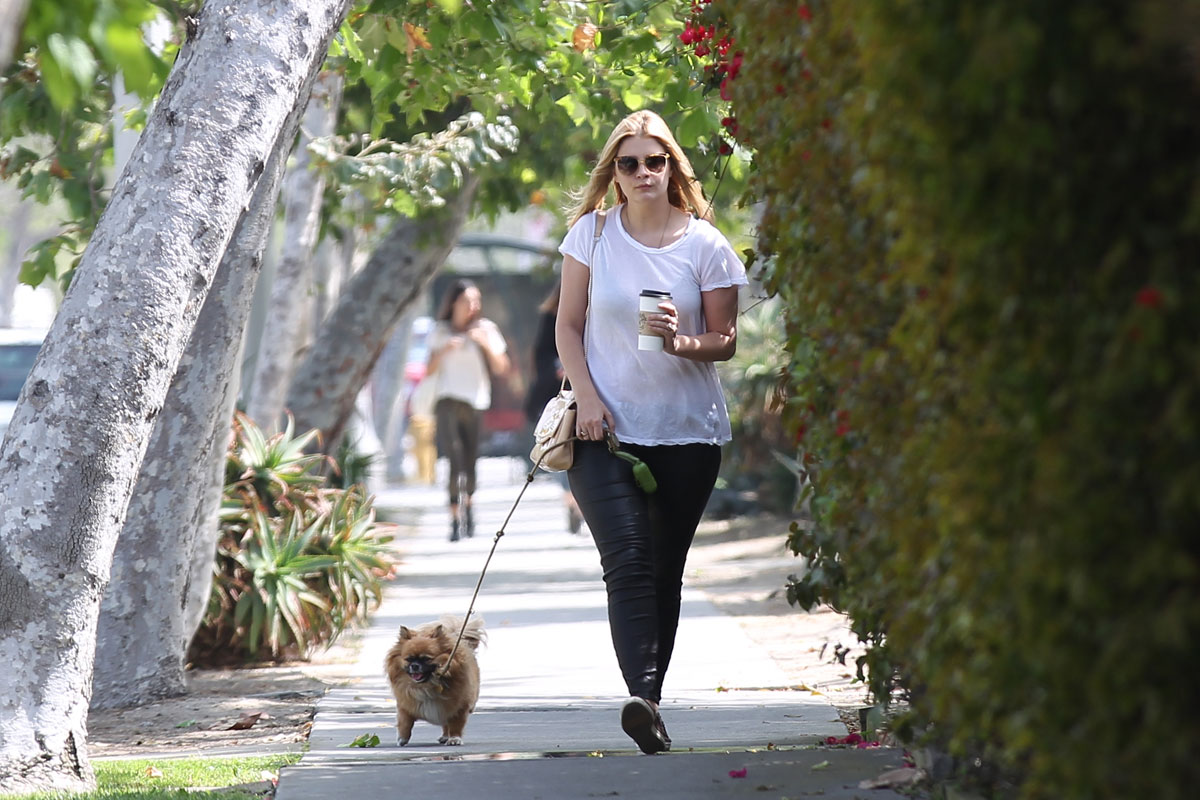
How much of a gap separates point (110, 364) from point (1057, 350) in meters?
3.69

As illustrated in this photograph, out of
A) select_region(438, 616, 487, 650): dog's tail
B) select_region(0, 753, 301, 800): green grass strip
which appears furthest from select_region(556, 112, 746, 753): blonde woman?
select_region(0, 753, 301, 800): green grass strip

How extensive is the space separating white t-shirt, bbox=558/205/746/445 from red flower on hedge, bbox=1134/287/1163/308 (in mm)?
3035

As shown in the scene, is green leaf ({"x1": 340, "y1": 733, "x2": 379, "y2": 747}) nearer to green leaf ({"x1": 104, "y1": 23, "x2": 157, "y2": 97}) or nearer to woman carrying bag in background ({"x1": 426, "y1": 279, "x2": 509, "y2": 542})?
green leaf ({"x1": 104, "y1": 23, "x2": 157, "y2": 97})

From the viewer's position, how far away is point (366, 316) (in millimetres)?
12016

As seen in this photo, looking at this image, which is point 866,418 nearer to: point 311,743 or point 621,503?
point 621,503

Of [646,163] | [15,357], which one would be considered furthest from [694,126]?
[15,357]

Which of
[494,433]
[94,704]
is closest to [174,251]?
[94,704]

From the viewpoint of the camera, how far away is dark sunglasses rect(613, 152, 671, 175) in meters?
5.02

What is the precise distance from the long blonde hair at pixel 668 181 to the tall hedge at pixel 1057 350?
2461mm

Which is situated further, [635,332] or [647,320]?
[635,332]

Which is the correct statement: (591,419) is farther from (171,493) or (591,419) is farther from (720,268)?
(171,493)

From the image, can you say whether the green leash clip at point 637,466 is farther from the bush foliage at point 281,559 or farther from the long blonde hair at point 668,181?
the bush foliage at point 281,559

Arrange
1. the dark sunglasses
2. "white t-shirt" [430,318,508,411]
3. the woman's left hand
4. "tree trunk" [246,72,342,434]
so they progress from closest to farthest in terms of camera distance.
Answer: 1. the woman's left hand
2. the dark sunglasses
3. "tree trunk" [246,72,342,434]
4. "white t-shirt" [430,318,508,411]

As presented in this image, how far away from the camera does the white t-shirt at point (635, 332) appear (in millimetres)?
4949
